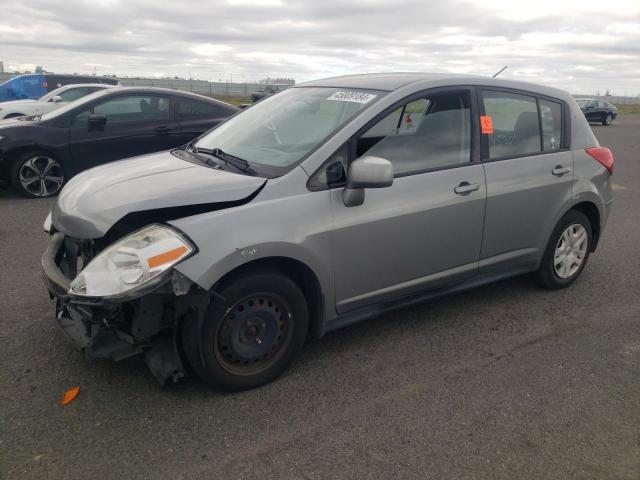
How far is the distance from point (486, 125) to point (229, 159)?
72.1 inches

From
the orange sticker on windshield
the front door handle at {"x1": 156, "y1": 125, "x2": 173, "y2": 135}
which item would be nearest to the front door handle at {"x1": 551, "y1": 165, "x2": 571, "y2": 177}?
the orange sticker on windshield

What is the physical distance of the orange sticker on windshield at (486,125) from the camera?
3.92 m

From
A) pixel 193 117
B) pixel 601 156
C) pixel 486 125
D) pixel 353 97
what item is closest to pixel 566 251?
pixel 601 156

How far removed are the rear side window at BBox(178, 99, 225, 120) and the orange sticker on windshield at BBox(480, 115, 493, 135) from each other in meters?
5.52

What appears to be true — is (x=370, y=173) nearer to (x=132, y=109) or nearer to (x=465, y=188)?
(x=465, y=188)

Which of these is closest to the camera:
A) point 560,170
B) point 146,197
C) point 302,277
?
point 146,197

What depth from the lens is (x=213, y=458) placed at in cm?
258

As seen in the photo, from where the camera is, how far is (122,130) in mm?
8078

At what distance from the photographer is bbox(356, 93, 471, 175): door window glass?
11.3 feet

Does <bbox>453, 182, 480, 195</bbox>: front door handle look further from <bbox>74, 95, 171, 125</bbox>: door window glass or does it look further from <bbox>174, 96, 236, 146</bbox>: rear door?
<bbox>74, 95, 171, 125</bbox>: door window glass

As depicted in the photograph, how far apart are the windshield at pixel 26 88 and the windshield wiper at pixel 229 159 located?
17.7m

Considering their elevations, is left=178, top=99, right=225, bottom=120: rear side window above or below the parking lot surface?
above

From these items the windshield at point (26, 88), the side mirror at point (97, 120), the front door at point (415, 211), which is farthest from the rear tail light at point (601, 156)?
the windshield at point (26, 88)

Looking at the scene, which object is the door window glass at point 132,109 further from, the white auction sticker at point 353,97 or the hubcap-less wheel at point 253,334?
the hubcap-less wheel at point 253,334
